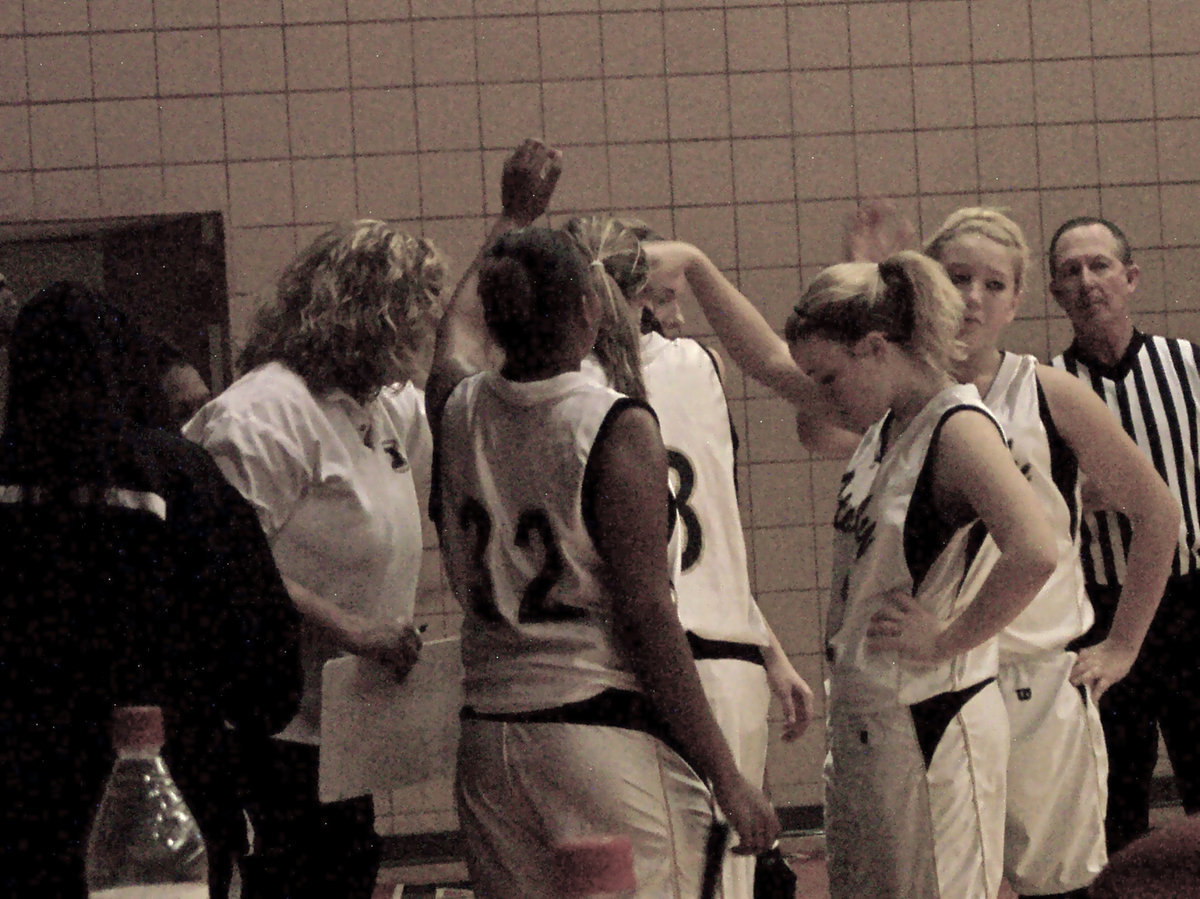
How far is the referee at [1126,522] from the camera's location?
384 cm

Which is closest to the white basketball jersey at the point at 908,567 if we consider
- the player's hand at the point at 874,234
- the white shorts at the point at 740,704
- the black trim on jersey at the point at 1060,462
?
the white shorts at the point at 740,704

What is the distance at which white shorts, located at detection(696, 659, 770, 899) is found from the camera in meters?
2.87

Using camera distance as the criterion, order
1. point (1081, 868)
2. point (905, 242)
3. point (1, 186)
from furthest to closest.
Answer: point (1, 186) → point (905, 242) → point (1081, 868)

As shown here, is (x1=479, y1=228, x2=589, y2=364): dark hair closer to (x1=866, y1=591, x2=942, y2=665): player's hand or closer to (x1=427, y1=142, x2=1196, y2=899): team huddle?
(x1=427, y1=142, x2=1196, y2=899): team huddle

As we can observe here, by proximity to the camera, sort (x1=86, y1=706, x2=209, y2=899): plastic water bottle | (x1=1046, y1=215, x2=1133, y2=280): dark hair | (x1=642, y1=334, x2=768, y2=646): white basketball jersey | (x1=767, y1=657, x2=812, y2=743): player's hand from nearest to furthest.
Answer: (x1=86, y1=706, x2=209, y2=899): plastic water bottle → (x1=642, y1=334, x2=768, y2=646): white basketball jersey → (x1=767, y1=657, x2=812, y2=743): player's hand → (x1=1046, y1=215, x2=1133, y2=280): dark hair

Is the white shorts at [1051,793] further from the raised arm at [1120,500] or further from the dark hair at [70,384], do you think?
the dark hair at [70,384]

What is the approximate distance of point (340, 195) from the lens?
551cm

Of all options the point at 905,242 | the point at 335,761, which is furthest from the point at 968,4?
the point at 335,761

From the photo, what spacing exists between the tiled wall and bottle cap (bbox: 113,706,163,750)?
4147 millimetres

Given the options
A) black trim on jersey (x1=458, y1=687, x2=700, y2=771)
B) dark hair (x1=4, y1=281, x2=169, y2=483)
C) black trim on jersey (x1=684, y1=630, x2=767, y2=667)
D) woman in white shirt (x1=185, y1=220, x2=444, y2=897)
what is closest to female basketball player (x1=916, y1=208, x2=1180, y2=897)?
black trim on jersey (x1=684, y1=630, x2=767, y2=667)

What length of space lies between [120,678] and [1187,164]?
4910mm

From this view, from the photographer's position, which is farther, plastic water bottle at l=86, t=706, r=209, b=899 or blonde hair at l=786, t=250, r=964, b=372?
blonde hair at l=786, t=250, r=964, b=372

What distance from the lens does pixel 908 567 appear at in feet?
8.26

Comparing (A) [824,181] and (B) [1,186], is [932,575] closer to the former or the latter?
(A) [824,181]
